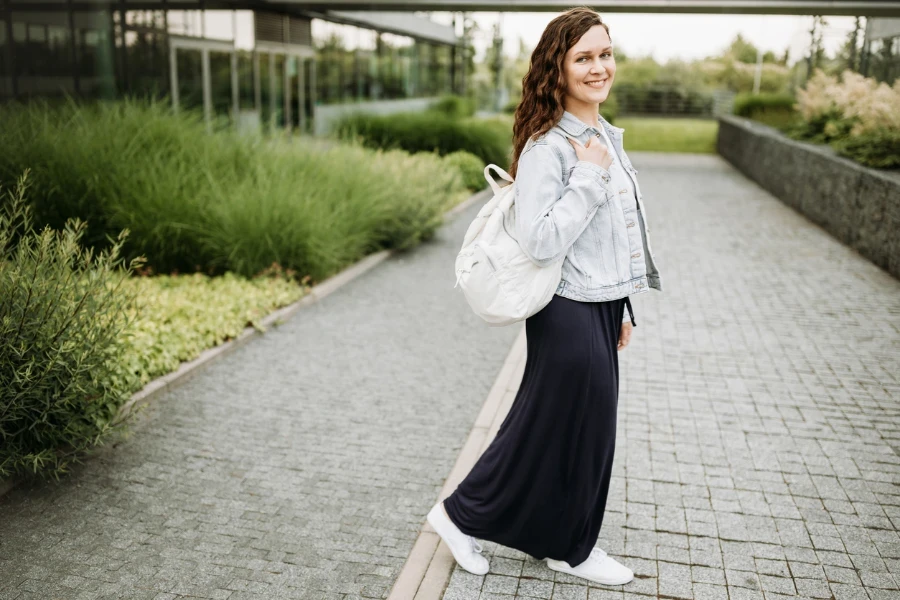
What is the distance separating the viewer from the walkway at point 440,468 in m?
3.34

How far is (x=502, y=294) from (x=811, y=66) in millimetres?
25704

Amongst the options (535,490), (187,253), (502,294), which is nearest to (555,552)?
(535,490)

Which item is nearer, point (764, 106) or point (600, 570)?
point (600, 570)

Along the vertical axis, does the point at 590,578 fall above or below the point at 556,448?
below

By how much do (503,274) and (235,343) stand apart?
13.4 ft

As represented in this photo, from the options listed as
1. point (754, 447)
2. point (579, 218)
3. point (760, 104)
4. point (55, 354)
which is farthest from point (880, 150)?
point (760, 104)

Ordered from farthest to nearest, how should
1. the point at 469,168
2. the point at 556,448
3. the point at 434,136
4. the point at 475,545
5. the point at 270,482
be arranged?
the point at 434,136, the point at 469,168, the point at 270,482, the point at 475,545, the point at 556,448

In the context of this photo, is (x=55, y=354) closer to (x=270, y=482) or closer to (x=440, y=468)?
(x=270, y=482)

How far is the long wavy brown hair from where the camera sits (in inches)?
106

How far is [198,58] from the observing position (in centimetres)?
1822

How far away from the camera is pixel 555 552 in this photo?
316 centimetres

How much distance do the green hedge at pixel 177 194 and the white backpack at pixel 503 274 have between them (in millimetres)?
5204

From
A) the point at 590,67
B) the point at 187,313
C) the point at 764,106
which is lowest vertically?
the point at 187,313

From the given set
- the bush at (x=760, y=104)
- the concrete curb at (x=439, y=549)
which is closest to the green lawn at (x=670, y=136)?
the bush at (x=760, y=104)
